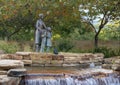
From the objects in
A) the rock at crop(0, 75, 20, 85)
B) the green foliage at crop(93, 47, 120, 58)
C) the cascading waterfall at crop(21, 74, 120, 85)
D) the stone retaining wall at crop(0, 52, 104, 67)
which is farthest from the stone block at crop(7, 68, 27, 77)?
the green foliage at crop(93, 47, 120, 58)

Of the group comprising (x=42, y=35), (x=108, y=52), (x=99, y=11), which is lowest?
(x=108, y=52)

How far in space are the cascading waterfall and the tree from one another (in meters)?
6.01

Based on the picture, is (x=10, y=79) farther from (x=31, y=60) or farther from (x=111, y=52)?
(x=111, y=52)

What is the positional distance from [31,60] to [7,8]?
5703 mm

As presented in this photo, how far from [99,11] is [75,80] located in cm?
901

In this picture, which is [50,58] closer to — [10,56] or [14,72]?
[10,56]

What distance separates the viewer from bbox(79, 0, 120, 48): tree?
677 inches

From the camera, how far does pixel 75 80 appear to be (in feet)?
33.9

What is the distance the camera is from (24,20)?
2109 cm

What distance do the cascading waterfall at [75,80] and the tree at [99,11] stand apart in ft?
19.7

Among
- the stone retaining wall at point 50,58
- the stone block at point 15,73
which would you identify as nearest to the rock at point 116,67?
the stone retaining wall at point 50,58

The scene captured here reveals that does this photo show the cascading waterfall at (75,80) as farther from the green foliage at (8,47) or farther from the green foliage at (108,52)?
the green foliage at (8,47)

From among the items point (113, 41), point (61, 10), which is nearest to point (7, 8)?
point (61, 10)

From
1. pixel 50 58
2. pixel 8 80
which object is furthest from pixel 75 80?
pixel 50 58
